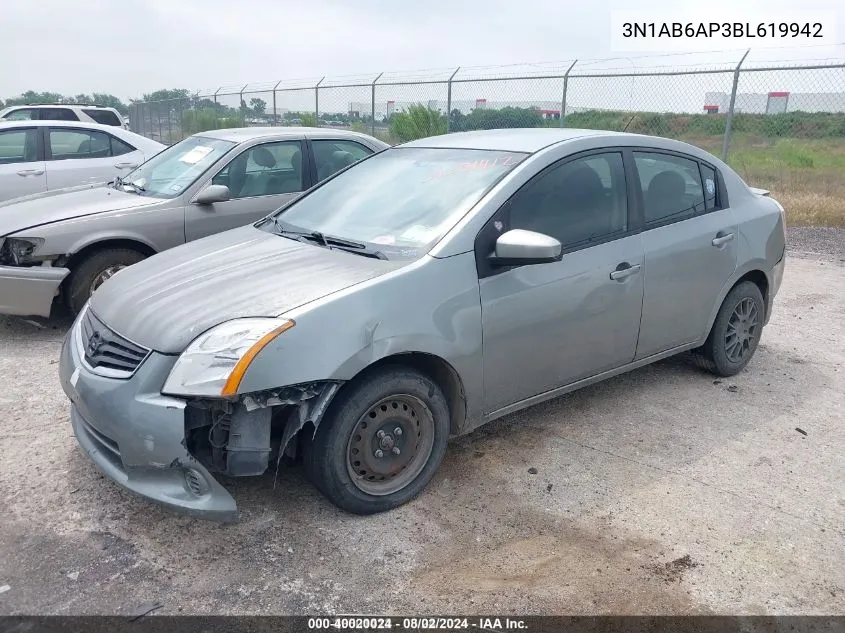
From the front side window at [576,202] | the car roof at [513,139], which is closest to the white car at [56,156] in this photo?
the car roof at [513,139]

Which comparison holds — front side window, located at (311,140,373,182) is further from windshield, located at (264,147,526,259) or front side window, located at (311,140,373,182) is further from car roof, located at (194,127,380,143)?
windshield, located at (264,147,526,259)

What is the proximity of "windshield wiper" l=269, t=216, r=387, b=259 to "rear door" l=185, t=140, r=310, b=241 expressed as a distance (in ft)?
7.18

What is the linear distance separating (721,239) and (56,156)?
8135 millimetres

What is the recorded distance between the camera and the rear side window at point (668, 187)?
430 cm

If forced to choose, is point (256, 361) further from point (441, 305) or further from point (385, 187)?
point (385, 187)

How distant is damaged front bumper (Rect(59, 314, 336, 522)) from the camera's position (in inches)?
113

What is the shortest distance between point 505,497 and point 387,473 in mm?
592

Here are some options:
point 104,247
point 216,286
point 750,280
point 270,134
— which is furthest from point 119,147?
point 750,280

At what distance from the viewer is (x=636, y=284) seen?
13.5ft

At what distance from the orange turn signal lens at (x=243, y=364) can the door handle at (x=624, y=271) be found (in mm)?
1910

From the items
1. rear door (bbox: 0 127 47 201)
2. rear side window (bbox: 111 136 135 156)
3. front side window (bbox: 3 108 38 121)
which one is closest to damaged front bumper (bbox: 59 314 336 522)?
rear door (bbox: 0 127 47 201)

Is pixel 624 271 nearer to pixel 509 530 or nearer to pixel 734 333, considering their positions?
pixel 734 333

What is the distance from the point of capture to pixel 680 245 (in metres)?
4.35

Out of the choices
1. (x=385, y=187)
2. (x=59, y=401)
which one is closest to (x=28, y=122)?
(x=59, y=401)
